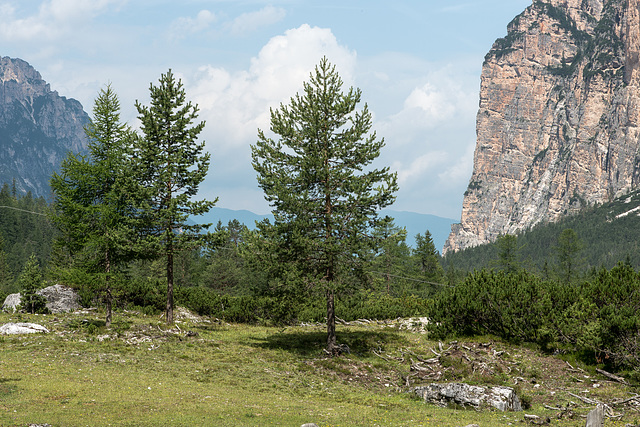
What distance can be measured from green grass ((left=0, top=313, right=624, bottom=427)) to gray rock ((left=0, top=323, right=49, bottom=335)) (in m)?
0.81

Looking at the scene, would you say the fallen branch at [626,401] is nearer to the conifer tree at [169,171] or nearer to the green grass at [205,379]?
the green grass at [205,379]

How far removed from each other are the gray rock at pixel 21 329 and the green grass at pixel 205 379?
809 mm

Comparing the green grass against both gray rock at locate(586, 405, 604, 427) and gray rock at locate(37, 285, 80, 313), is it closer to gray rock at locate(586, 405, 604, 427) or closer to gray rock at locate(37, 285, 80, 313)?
gray rock at locate(586, 405, 604, 427)

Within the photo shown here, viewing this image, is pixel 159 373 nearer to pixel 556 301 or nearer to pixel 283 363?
pixel 283 363

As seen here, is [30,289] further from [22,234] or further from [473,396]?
[22,234]

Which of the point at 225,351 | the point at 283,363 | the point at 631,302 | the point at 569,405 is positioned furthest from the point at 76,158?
the point at 631,302

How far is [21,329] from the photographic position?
26859mm

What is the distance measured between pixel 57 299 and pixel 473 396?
2875 centimetres

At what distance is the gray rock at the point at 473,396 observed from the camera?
61.0 feet

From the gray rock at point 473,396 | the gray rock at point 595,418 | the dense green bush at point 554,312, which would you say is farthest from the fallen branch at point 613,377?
the gray rock at point 595,418

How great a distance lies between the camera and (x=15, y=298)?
35.4 m

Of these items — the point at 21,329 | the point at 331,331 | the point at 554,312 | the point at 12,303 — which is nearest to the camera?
the point at 21,329

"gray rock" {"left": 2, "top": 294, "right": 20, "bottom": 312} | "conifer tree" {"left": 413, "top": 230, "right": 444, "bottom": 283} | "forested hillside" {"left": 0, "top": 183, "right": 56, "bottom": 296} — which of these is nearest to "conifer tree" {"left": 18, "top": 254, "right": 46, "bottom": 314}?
"gray rock" {"left": 2, "top": 294, "right": 20, "bottom": 312}

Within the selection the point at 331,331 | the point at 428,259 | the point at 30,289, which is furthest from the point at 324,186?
the point at 428,259
